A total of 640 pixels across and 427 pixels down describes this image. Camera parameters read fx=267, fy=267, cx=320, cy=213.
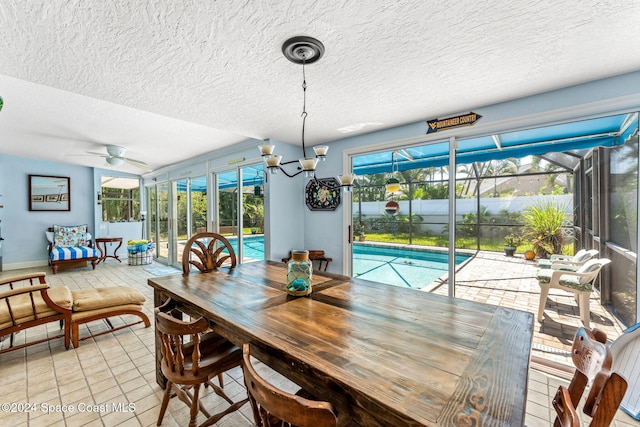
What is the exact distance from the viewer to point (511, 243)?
14.8 feet

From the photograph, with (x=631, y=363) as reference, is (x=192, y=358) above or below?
above

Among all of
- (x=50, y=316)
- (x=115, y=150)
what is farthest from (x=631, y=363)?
(x=115, y=150)

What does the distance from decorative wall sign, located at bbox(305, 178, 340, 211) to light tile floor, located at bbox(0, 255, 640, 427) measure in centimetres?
225

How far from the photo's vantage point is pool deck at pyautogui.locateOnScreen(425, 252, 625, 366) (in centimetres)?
254

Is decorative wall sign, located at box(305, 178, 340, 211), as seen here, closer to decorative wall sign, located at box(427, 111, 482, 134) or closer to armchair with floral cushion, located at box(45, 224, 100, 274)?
decorative wall sign, located at box(427, 111, 482, 134)

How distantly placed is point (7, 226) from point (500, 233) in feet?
33.1

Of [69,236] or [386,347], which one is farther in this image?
[69,236]

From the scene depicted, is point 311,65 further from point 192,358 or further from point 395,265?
point 395,265

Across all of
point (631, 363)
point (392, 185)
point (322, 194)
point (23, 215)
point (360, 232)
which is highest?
point (392, 185)

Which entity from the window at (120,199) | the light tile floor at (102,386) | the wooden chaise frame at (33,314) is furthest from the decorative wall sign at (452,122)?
the window at (120,199)

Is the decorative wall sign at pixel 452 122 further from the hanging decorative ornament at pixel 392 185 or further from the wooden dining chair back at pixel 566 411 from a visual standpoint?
the wooden dining chair back at pixel 566 411

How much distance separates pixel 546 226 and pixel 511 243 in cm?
82

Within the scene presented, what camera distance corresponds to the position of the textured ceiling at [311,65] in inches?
54.6

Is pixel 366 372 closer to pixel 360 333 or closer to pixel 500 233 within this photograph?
pixel 360 333
